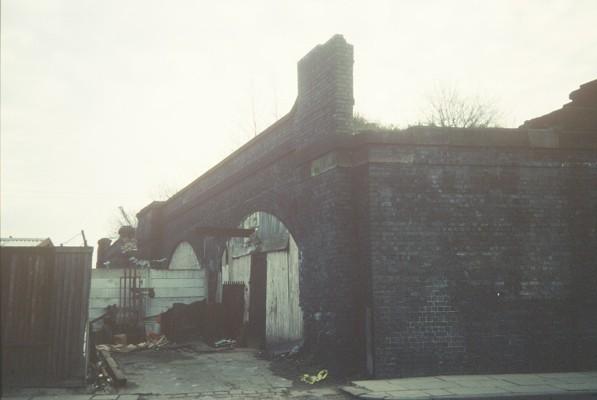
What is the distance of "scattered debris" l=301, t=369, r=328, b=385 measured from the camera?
8445 millimetres

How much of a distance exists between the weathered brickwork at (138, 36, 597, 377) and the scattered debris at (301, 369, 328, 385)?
1.04 ft

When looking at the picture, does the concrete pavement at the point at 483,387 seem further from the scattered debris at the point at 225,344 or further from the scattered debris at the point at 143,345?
the scattered debris at the point at 143,345

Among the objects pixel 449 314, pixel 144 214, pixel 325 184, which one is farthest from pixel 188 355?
pixel 144 214

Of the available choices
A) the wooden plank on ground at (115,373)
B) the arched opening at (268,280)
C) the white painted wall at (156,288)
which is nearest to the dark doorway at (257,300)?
the arched opening at (268,280)

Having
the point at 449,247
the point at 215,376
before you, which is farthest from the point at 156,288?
the point at 449,247

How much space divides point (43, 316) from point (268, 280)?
5.57 m

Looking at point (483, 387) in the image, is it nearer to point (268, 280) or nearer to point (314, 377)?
point (314, 377)

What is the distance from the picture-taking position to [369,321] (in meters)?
8.73

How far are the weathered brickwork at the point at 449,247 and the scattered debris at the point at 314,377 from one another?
0.32m

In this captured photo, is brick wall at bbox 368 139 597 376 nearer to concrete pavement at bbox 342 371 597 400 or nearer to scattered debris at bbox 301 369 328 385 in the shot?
concrete pavement at bbox 342 371 597 400

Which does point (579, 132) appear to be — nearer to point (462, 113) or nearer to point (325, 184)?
point (325, 184)

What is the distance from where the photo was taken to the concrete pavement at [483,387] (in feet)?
22.4

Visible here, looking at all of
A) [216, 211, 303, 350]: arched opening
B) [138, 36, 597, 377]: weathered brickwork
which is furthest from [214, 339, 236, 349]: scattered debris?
[138, 36, 597, 377]: weathered brickwork

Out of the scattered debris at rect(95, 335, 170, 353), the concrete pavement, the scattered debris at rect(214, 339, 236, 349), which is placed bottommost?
the scattered debris at rect(95, 335, 170, 353)
